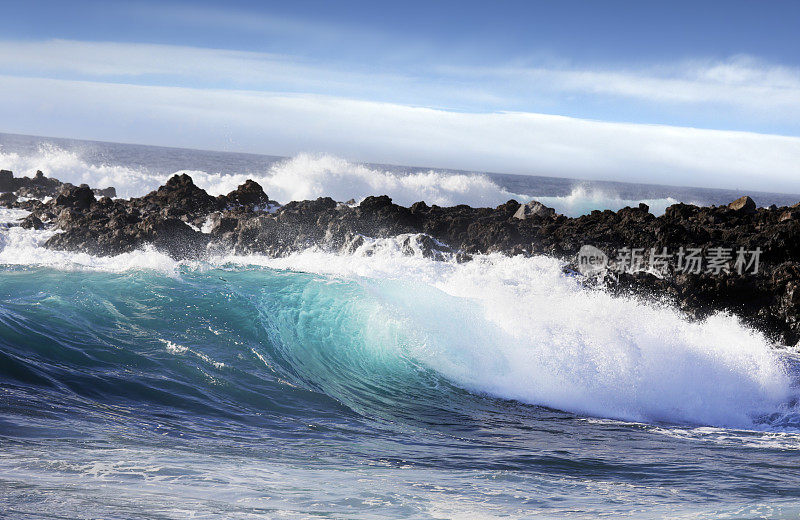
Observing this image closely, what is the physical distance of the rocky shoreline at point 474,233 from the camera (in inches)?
478

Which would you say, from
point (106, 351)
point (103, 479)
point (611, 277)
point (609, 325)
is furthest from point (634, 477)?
point (611, 277)

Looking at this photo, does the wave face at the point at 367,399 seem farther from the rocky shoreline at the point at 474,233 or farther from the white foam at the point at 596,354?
the rocky shoreline at the point at 474,233

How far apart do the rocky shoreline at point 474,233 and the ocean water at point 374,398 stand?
100cm

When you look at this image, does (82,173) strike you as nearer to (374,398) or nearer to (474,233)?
(474,233)

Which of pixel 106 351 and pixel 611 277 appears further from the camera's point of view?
pixel 611 277

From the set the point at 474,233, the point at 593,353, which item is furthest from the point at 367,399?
the point at 474,233

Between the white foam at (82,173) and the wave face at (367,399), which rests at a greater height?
the white foam at (82,173)

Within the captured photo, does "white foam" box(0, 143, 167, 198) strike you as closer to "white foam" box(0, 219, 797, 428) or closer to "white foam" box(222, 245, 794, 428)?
"white foam" box(0, 219, 797, 428)

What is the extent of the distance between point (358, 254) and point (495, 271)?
133 inches

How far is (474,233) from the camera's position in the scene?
1605 cm

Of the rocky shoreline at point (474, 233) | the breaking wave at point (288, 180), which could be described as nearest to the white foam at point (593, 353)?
the rocky shoreline at point (474, 233)

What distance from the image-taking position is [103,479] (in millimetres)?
4008

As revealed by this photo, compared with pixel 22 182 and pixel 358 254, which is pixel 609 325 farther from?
pixel 22 182

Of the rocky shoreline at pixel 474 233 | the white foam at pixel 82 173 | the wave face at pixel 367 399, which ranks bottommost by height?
the wave face at pixel 367 399
